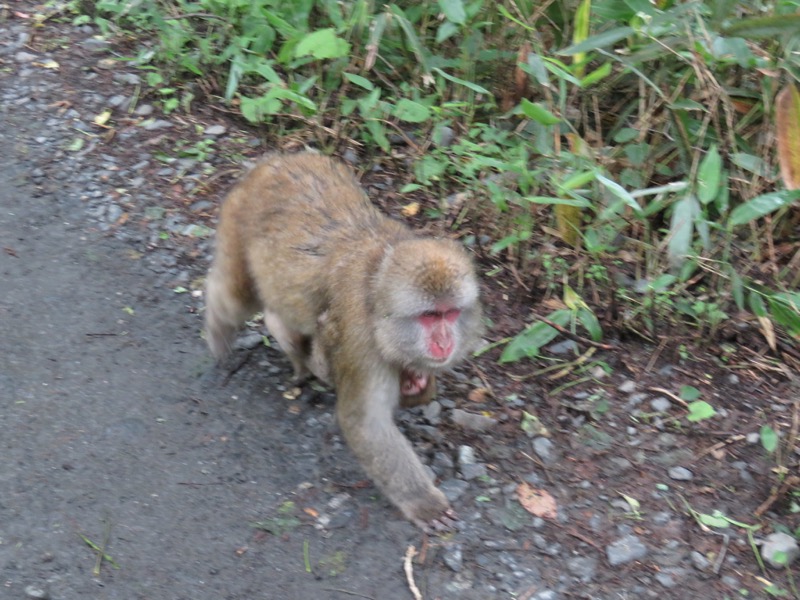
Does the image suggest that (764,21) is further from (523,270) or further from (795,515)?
(795,515)

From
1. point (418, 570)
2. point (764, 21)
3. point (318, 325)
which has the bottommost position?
point (418, 570)

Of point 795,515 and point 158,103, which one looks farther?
point 158,103

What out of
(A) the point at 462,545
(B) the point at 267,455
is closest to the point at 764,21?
(A) the point at 462,545

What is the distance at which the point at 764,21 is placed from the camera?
12.9ft

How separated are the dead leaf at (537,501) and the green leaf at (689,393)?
0.82m

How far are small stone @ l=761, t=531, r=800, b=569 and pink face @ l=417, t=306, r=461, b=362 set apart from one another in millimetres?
1353

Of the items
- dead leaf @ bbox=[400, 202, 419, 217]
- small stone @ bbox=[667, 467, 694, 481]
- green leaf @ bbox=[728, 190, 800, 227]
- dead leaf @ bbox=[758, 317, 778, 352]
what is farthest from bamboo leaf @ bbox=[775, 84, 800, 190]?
dead leaf @ bbox=[400, 202, 419, 217]

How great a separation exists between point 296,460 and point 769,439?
1.87 metres

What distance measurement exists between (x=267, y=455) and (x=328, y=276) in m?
0.77

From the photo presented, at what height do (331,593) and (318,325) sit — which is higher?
(318,325)

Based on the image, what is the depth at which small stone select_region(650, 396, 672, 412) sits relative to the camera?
3965 millimetres

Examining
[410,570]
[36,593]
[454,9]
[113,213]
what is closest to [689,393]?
[410,570]

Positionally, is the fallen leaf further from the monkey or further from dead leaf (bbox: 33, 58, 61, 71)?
the monkey

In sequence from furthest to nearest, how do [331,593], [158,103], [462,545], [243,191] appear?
[158,103] → [243,191] → [462,545] → [331,593]
